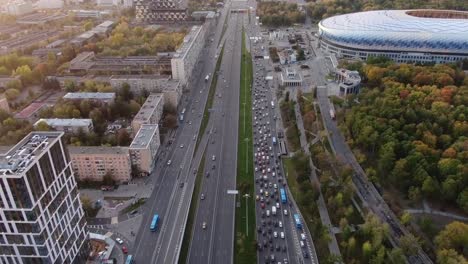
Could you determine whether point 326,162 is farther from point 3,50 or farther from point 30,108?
point 3,50

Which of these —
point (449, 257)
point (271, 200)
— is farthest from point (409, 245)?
point (271, 200)

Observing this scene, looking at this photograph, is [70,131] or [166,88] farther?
[166,88]

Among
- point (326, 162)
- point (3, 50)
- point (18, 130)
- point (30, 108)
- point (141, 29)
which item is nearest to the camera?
point (326, 162)

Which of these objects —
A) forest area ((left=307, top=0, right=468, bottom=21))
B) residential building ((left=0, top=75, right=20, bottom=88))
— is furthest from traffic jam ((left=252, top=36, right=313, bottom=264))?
forest area ((left=307, top=0, right=468, bottom=21))

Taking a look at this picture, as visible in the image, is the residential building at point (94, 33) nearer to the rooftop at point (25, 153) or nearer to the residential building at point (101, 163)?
the residential building at point (101, 163)

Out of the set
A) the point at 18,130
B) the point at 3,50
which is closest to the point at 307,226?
the point at 18,130

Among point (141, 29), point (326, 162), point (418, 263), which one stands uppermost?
point (141, 29)

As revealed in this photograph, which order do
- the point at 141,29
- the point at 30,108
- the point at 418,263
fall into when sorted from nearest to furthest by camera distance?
the point at 418,263 < the point at 30,108 < the point at 141,29

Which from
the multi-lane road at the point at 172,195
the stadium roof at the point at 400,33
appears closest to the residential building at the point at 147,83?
the multi-lane road at the point at 172,195

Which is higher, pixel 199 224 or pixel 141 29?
pixel 141 29
